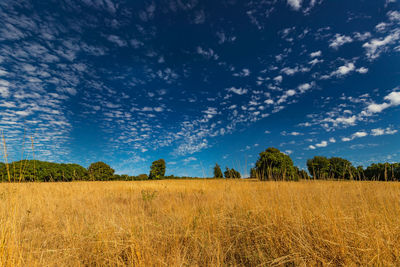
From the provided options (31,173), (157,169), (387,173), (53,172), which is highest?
(157,169)

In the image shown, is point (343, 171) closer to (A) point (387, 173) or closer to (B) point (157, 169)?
(A) point (387, 173)

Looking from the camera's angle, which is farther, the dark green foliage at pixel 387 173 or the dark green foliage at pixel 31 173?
the dark green foliage at pixel 387 173

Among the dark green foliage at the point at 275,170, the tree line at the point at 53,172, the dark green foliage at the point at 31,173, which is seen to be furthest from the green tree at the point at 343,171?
the dark green foliage at the point at 31,173

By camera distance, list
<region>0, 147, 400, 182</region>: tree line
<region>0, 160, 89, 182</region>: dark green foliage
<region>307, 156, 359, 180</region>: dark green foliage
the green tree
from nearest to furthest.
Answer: <region>0, 160, 89, 182</region>: dark green foliage < <region>0, 147, 400, 182</region>: tree line < the green tree < <region>307, 156, 359, 180</region>: dark green foliage

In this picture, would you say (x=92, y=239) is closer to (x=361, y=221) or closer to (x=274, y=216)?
(x=274, y=216)

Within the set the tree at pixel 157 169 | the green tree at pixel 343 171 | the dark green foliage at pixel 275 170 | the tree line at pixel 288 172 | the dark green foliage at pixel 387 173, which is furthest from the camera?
the tree at pixel 157 169

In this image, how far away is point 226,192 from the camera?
5008mm

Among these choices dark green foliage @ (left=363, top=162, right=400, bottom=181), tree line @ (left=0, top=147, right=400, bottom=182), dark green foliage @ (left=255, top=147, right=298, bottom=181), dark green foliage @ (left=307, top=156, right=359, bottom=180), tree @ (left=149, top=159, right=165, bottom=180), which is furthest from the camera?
tree @ (left=149, top=159, right=165, bottom=180)

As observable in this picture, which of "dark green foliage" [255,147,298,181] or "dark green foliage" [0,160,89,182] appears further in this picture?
"dark green foliage" [255,147,298,181]

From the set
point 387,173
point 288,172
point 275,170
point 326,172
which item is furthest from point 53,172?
point 387,173

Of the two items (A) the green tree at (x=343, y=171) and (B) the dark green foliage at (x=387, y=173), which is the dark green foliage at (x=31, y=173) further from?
(B) the dark green foliage at (x=387, y=173)

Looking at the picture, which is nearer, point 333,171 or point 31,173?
point 333,171

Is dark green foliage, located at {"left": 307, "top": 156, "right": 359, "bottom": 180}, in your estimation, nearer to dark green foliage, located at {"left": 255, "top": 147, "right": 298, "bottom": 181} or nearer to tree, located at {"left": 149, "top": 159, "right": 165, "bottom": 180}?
dark green foliage, located at {"left": 255, "top": 147, "right": 298, "bottom": 181}

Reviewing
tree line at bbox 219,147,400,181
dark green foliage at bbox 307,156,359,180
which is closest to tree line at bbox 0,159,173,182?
tree line at bbox 219,147,400,181
